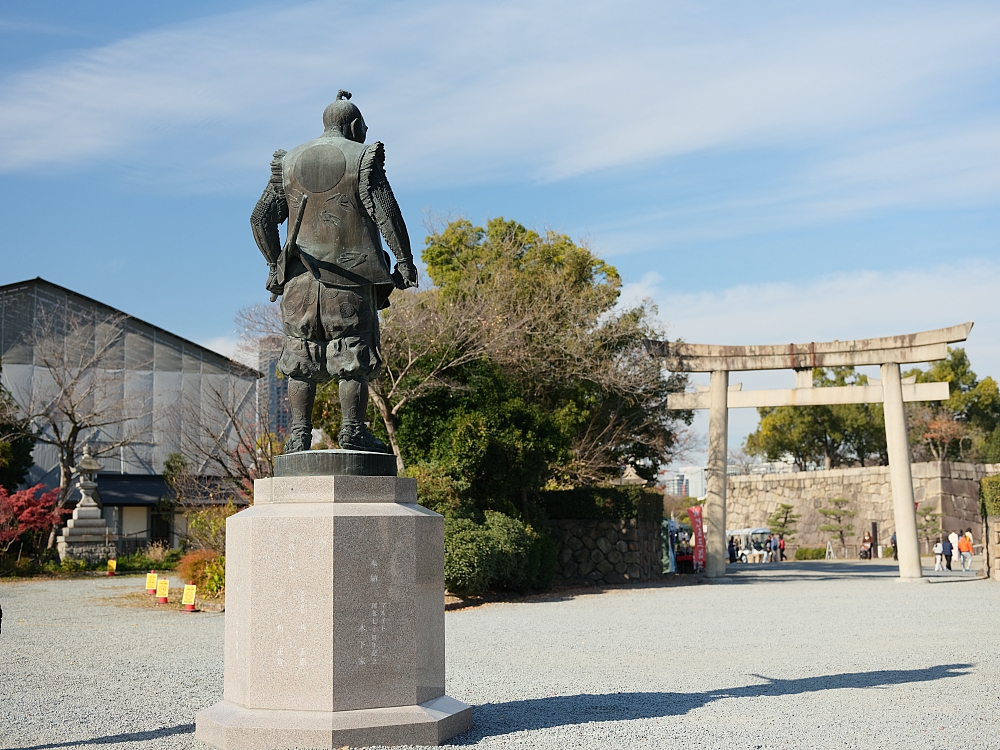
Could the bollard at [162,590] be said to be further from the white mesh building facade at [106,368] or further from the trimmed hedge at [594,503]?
the white mesh building facade at [106,368]

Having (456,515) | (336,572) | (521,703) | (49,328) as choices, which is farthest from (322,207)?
(49,328)

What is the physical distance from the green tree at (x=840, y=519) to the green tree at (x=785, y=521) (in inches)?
54.4

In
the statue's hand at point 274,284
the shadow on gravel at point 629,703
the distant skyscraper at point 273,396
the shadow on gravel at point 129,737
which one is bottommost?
the shadow on gravel at point 629,703

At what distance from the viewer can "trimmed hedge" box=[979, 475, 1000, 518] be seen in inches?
775

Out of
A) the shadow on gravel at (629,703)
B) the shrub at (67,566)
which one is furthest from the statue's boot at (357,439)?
the shrub at (67,566)

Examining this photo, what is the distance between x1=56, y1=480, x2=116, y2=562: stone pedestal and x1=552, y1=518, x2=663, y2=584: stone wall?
12.3 m

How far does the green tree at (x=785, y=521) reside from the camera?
39438mm

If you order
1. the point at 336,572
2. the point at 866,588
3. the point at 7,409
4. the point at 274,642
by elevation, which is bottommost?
the point at 866,588

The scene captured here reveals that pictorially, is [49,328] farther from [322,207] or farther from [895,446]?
[322,207]

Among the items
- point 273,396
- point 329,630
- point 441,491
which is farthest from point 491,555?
point 329,630

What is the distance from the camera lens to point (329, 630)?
4.98m

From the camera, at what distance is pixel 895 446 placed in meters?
19.7

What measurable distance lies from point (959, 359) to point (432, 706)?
46.1 metres

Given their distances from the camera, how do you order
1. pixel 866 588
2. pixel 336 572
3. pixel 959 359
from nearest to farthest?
pixel 336 572
pixel 866 588
pixel 959 359
